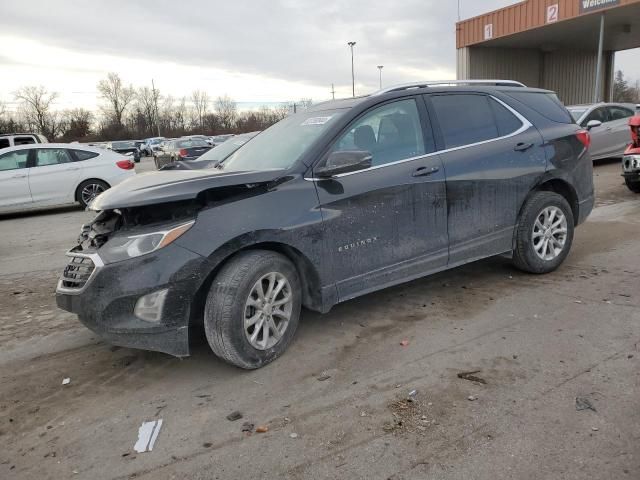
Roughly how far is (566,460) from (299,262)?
199 centimetres

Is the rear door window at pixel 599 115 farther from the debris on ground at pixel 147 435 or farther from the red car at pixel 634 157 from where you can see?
the debris on ground at pixel 147 435

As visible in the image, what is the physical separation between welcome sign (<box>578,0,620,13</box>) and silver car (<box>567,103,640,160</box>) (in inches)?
293

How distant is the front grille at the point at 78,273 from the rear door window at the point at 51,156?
9.17 m

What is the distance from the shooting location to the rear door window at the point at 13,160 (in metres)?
11.1

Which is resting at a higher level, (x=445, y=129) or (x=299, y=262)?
(x=445, y=129)

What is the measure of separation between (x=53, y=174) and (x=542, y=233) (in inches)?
405

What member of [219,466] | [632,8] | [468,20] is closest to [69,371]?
[219,466]

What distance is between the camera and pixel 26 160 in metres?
11.2

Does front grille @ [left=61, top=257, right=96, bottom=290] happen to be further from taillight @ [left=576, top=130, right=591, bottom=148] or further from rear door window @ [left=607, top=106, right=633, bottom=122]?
rear door window @ [left=607, top=106, right=633, bottom=122]

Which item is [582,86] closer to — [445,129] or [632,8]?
[632,8]

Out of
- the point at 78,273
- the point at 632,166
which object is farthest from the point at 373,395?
the point at 632,166

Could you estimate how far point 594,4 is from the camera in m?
19.3

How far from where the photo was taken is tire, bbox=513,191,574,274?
4.83m

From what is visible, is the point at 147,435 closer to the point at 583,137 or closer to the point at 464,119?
the point at 464,119
